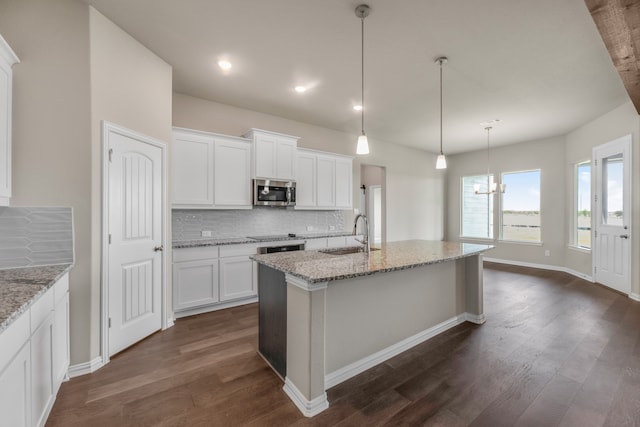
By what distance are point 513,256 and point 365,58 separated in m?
6.20

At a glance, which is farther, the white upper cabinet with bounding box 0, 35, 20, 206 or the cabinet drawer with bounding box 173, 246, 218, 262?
the cabinet drawer with bounding box 173, 246, 218, 262

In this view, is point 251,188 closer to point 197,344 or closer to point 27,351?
point 197,344

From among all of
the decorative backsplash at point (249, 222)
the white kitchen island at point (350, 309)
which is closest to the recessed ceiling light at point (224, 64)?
the decorative backsplash at point (249, 222)

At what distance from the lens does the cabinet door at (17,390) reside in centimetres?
111

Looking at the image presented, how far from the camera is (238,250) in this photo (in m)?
3.71

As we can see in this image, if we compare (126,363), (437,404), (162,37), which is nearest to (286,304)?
(437,404)

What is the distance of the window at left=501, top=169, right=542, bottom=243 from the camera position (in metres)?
6.44

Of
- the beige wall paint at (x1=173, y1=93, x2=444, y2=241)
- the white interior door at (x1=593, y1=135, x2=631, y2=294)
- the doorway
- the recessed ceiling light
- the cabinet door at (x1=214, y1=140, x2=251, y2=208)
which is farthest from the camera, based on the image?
the doorway

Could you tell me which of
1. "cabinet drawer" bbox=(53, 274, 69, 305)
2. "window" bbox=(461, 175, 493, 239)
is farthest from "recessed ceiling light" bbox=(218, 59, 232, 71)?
"window" bbox=(461, 175, 493, 239)

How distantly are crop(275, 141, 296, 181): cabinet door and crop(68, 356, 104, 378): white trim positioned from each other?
2.92 meters

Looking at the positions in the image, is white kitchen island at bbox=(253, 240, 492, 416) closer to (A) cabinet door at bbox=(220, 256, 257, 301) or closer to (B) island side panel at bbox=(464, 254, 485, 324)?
(B) island side panel at bbox=(464, 254, 485, 324)

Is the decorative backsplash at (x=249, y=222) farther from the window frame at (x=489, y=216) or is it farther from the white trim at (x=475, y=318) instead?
the window frame at (x=489, y=216)

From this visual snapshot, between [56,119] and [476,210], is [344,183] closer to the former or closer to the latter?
[56,119]

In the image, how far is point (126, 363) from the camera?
2359 millimetres
